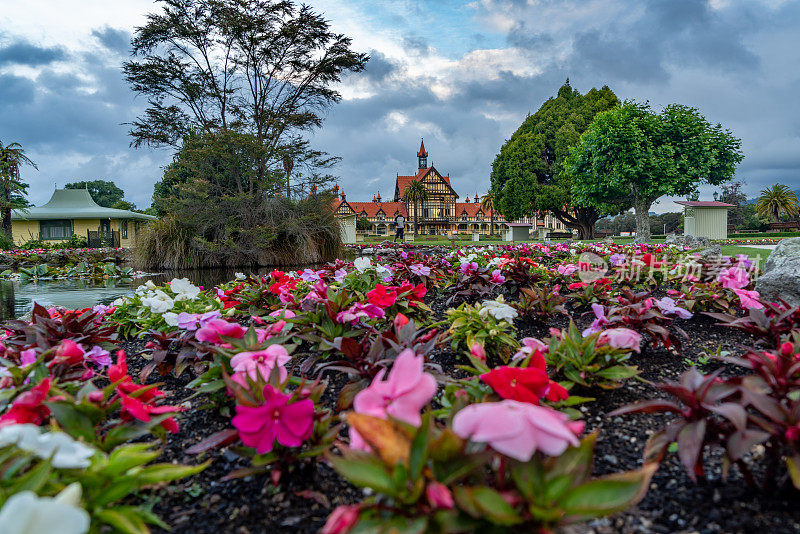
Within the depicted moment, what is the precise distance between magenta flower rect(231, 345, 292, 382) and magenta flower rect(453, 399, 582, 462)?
0.68m

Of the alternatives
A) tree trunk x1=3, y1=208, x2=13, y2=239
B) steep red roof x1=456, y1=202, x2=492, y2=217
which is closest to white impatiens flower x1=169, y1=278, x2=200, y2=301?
tree trunk x1=3, y1=208, x2=13, y2=239

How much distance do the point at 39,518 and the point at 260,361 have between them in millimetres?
697

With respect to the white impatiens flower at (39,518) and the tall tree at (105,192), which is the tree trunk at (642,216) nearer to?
the white impatiens flower at (39,518)

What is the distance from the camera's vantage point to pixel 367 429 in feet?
2.15

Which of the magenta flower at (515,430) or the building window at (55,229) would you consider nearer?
the magenta flower at (515,430)

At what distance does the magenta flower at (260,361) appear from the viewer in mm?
1146

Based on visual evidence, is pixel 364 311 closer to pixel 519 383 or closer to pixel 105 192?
pixel 519 383

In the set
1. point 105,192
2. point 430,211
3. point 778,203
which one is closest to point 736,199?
point 778,203

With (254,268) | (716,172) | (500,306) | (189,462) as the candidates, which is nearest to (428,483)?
(189,462)

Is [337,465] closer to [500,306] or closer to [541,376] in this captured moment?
[541,376]

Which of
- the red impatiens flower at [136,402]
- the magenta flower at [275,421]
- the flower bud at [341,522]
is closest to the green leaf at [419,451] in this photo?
the flower bud at [341,522]

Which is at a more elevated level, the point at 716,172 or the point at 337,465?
the point at 716,172

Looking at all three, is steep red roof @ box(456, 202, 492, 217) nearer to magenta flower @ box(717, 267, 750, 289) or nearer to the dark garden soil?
magenta flower @ box(717, 267, 750, 289)

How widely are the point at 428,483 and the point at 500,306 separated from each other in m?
1.44
